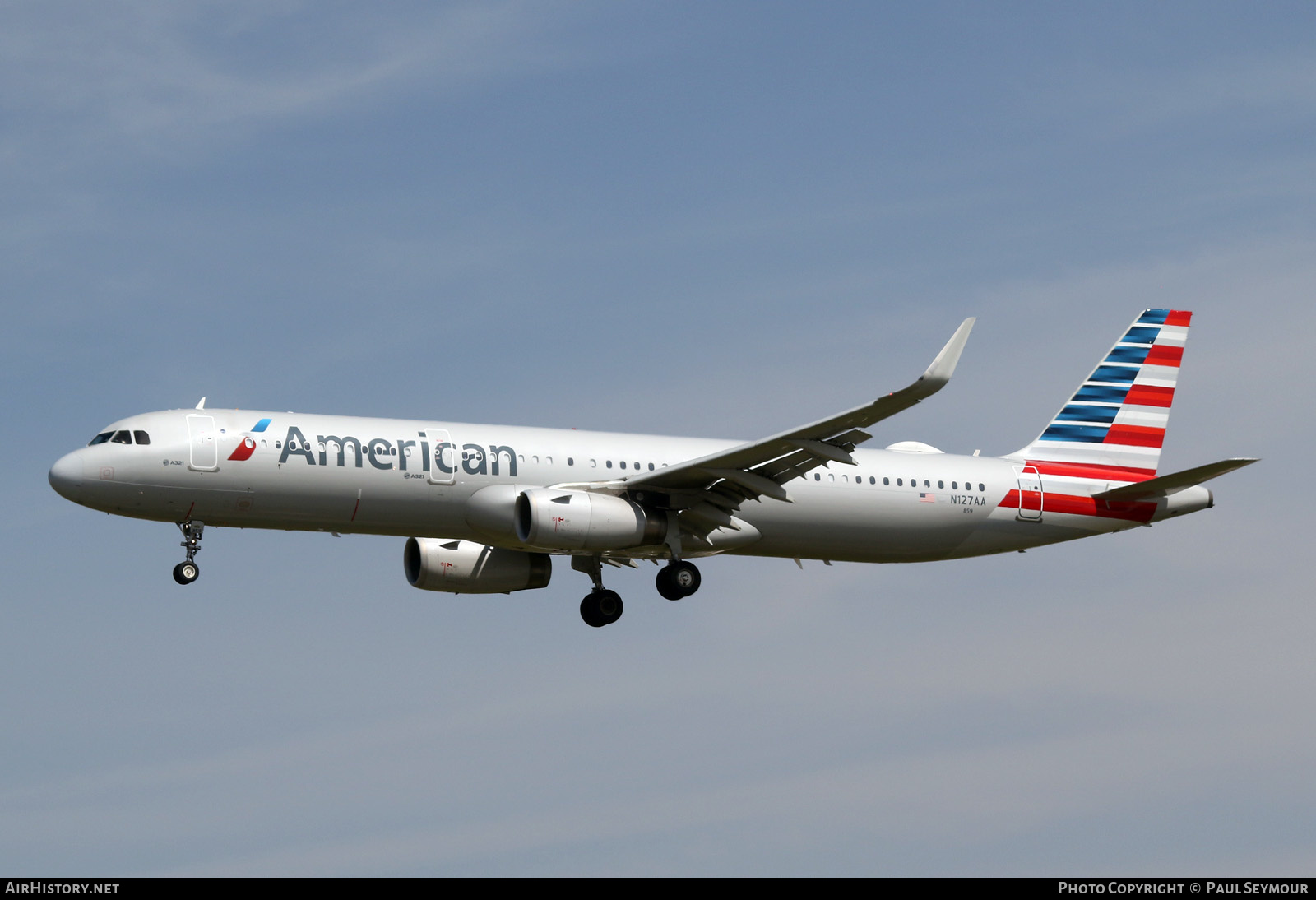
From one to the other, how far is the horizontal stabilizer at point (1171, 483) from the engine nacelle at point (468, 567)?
14.5 metres

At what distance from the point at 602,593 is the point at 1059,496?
11.9m

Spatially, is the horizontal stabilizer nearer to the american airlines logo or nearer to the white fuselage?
the white fuselage

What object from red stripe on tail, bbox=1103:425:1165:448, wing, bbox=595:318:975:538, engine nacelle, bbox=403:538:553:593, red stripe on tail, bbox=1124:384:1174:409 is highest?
red stripe on tail, bbox=1124:384:1174:409

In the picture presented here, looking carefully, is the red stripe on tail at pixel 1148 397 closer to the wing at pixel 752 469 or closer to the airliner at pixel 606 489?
the airliner at pixel 606 489

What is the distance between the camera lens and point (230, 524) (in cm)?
3709

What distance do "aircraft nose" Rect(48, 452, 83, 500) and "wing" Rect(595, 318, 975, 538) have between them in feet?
37.1

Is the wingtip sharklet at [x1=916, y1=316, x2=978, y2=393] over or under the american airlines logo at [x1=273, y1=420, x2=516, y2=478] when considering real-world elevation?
under

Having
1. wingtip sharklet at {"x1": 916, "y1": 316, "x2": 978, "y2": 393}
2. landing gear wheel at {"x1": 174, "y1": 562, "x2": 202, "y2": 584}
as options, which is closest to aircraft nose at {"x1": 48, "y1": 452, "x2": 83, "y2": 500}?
landing gear wheel at {"x1": 174, "y1": 562, "x2": 202, "y2": 584}

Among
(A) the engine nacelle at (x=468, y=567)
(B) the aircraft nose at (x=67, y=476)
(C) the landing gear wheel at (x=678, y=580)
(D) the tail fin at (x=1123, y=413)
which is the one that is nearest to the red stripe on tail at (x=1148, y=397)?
(D) the tail fin at (x=1123, y=413)

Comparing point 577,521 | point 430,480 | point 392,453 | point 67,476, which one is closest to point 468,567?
point 430,480

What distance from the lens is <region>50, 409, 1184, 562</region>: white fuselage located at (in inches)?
1433

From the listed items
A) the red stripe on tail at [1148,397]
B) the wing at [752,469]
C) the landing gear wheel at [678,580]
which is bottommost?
the landing gear wheel at [678,580]

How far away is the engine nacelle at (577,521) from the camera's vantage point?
3678cm

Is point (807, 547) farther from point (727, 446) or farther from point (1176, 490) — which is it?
point (1176, 490)
